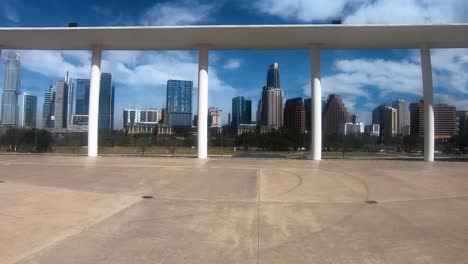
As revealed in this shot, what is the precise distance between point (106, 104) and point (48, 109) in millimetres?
5224

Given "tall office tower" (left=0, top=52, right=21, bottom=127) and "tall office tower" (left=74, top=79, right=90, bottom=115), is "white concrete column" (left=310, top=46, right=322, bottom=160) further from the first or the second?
"tall office tower" (left=0, top=52, right=21, bottom=127)

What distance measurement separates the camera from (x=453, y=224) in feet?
18.7

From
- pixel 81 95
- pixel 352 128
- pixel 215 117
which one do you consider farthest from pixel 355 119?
pixel 81 95

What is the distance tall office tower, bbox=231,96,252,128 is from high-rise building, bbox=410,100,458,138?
32.4 feet

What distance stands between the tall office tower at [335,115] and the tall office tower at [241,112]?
15.8ft

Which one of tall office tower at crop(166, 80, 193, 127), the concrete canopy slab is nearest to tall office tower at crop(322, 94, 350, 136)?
the concrete canopy slab

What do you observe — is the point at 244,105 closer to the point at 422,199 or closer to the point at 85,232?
the point at 422,199

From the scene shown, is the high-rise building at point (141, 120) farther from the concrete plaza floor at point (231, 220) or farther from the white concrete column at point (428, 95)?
the white concrete column at point (428, 95)

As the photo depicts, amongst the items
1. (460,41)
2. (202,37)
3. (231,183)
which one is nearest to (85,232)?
(231,183)

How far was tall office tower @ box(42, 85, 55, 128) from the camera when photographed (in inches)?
912

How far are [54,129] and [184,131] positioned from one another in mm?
7920

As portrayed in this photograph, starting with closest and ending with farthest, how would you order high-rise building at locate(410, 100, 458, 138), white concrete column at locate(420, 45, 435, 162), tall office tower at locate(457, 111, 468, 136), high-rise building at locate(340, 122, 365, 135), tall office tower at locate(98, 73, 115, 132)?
white concrete column at locate(420, 45, 435, 162)
tall office tower at locate(98, 73, 115, 132)
high-rise building at locate(410, 100, 458, 138)
tall office tower at locate(457, 111, 468, 136)
high-rise building at locate(340, 122, 365, 135)

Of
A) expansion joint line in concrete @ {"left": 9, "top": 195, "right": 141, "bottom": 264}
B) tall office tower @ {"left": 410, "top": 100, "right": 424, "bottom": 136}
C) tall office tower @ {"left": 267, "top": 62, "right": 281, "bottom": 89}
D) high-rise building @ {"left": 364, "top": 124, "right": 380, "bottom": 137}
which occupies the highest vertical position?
tall office tower @ {"left": 267, "top": 62, "right": 281, "bottom": 89}

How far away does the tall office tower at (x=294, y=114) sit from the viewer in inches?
913
